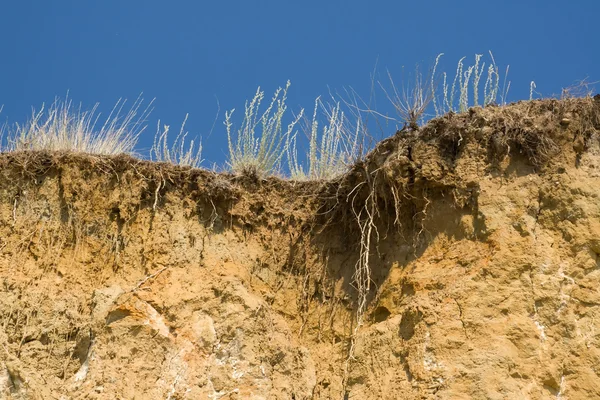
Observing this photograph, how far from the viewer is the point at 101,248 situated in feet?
28.3

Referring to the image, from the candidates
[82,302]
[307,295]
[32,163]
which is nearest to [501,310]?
[307,295]

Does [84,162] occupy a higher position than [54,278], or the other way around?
[84,162]

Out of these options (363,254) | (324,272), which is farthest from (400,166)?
(324,272)

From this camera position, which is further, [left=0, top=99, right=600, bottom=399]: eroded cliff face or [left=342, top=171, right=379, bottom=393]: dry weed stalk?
[left=342, top=171, right=379, bottom=393]: dry weed stalk

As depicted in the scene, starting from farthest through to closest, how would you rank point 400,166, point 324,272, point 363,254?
point 324,272
point 363,254
point 400,166

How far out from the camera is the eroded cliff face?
7.50 m

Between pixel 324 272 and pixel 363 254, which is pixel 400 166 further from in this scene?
pixel 324 272

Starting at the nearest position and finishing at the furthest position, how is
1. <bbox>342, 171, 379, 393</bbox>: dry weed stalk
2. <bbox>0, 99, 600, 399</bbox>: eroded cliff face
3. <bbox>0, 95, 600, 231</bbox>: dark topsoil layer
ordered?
<bbox>0, 99, 600, 399</bbox>: eroded cliff face
<bbox>0, 95, 600, 231</bbox>: dark topsoil layer
<bbox>342, 171, 379, 393</bbox>: dry weed stalk

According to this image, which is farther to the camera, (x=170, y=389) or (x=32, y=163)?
(x=32, y=163)

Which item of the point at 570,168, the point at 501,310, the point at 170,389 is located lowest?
the point at 170,389

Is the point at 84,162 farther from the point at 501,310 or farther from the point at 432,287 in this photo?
the point at 501,310

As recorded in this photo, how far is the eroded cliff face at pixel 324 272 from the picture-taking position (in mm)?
7496

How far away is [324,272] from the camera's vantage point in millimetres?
8867

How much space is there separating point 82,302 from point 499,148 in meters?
4.02
